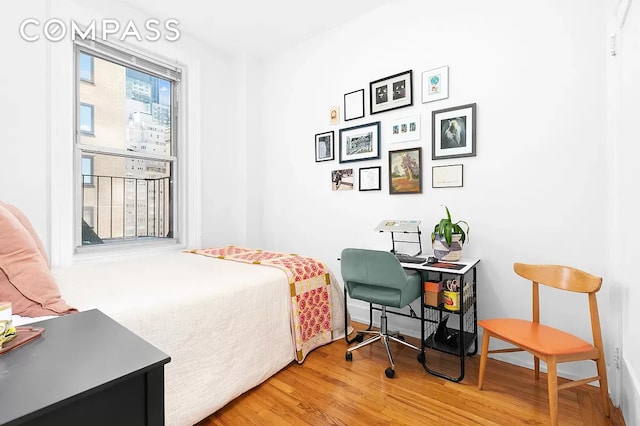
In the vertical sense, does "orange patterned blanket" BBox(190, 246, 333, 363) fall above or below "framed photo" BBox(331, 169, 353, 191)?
below

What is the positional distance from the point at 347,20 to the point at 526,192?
2.24m

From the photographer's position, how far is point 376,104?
290cm

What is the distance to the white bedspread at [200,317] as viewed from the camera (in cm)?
157

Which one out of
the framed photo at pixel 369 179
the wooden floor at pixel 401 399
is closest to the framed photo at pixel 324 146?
the framed photo at pixel 369 179

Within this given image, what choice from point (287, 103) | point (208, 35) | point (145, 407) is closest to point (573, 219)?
point (145, 407)

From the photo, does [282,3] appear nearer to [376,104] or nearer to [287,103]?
[287,103]

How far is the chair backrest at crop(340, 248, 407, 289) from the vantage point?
2070 millimetres

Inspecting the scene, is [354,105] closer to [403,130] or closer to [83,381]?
[403,130]

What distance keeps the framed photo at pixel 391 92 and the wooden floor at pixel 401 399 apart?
2.06 m

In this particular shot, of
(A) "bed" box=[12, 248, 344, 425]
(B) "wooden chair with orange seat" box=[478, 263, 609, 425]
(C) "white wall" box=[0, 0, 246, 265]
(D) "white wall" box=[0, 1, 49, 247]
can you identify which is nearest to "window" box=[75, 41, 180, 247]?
(C) "white wall" box=[0, 0, 246, 265]

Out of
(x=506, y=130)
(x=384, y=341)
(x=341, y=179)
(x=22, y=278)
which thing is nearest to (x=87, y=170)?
(x=22, y=278)

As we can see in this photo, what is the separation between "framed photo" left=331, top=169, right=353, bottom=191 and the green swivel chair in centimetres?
102

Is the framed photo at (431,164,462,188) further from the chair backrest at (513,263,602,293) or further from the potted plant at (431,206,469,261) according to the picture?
the chair backrest at (513,263,602,293)

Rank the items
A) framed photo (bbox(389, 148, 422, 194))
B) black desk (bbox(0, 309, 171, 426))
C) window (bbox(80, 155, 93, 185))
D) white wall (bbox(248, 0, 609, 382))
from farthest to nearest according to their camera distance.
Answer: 1. window (bbox(80, 155, 93, 185))
2. framed photo (bbox(389, 148, 422, 194))
3. white wall (bbox(248, 0, 609, 382))
4. black desk (bbox(0, 309, 171, 426))
